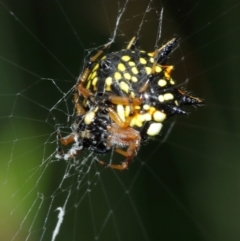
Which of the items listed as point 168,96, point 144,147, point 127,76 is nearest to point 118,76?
point 127,76

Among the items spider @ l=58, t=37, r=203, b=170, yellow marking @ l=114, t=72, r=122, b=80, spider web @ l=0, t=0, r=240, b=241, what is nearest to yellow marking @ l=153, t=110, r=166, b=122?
spider @ l=58, t=37, r=203, b=170

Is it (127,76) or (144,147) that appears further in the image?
(144,147)

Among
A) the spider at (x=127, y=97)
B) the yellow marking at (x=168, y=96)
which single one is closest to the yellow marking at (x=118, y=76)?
the spider at (x=127, y=97)

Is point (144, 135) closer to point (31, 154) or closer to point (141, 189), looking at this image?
point (31, 154)

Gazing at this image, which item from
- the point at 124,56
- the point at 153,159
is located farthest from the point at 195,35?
the point at 124,56

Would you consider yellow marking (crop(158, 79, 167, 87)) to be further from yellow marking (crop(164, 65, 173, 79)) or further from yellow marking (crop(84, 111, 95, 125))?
yellow marking (crop(84, 111, 95, 125))

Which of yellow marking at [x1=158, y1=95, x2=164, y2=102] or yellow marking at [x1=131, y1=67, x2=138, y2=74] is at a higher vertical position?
yellow marking at [x1=131, y1=67, x2=138, y2=74]

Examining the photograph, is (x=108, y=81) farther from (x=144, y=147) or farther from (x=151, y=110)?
(x=144, y=147)
